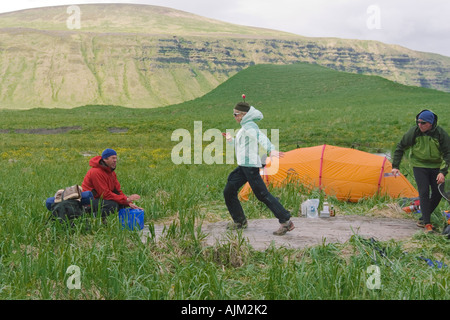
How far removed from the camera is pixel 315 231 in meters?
7.53

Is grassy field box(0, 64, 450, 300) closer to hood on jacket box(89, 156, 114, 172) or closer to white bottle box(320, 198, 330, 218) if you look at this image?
white bottle box(320, 198, 330, 218)

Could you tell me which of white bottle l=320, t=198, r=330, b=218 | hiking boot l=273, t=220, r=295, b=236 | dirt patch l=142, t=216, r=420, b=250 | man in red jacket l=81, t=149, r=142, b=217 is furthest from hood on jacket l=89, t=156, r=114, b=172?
white bottle l=320, t=198, r=330, b=218

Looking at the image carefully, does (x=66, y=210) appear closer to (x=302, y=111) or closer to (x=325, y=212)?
(x=325, y=212)

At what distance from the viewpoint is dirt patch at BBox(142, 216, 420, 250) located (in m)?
6.80

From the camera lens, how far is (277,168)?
441 inches

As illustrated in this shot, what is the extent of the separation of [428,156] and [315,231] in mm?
2308

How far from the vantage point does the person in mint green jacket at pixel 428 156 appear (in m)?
7.65

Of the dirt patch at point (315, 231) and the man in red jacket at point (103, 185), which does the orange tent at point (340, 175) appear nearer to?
the dirt patch at point (315, 231)

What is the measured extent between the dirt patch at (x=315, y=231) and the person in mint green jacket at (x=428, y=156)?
1.71ft

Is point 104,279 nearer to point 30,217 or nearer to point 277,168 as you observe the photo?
point 30,217

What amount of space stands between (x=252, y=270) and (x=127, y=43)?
8020 inches

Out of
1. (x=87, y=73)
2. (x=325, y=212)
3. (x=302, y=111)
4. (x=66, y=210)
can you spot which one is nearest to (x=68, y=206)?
(x=66, y=210)

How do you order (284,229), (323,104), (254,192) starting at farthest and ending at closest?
(323,104) → (254,192) → (284,229)
